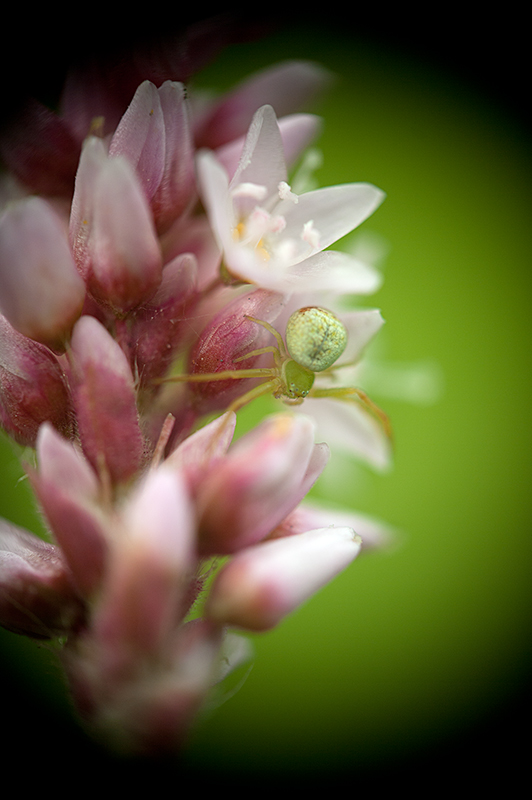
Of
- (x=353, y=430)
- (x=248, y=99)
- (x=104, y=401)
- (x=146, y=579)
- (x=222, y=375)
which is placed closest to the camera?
(x=146, y=579)

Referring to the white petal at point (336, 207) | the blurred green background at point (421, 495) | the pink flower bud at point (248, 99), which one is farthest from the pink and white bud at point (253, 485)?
the blurred green background at point (421, 495)

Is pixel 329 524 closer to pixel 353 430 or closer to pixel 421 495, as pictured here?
pixel 353 430

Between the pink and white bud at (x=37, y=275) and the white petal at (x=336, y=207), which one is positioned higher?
the white petal at (x=336, y=207)

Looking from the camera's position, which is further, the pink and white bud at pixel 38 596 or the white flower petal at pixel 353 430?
the white flower petal at pixel 353 430

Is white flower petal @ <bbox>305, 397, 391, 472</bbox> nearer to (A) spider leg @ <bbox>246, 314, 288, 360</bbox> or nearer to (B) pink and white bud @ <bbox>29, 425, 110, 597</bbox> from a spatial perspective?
(A) spider leg @ <bbox>246, 314, 288, 360</bbox>

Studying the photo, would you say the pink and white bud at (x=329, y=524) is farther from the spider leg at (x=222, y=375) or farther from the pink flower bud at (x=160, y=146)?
the pink flower bud at (x=160, y=146)

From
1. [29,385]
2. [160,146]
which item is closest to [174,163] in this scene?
[160,146]
